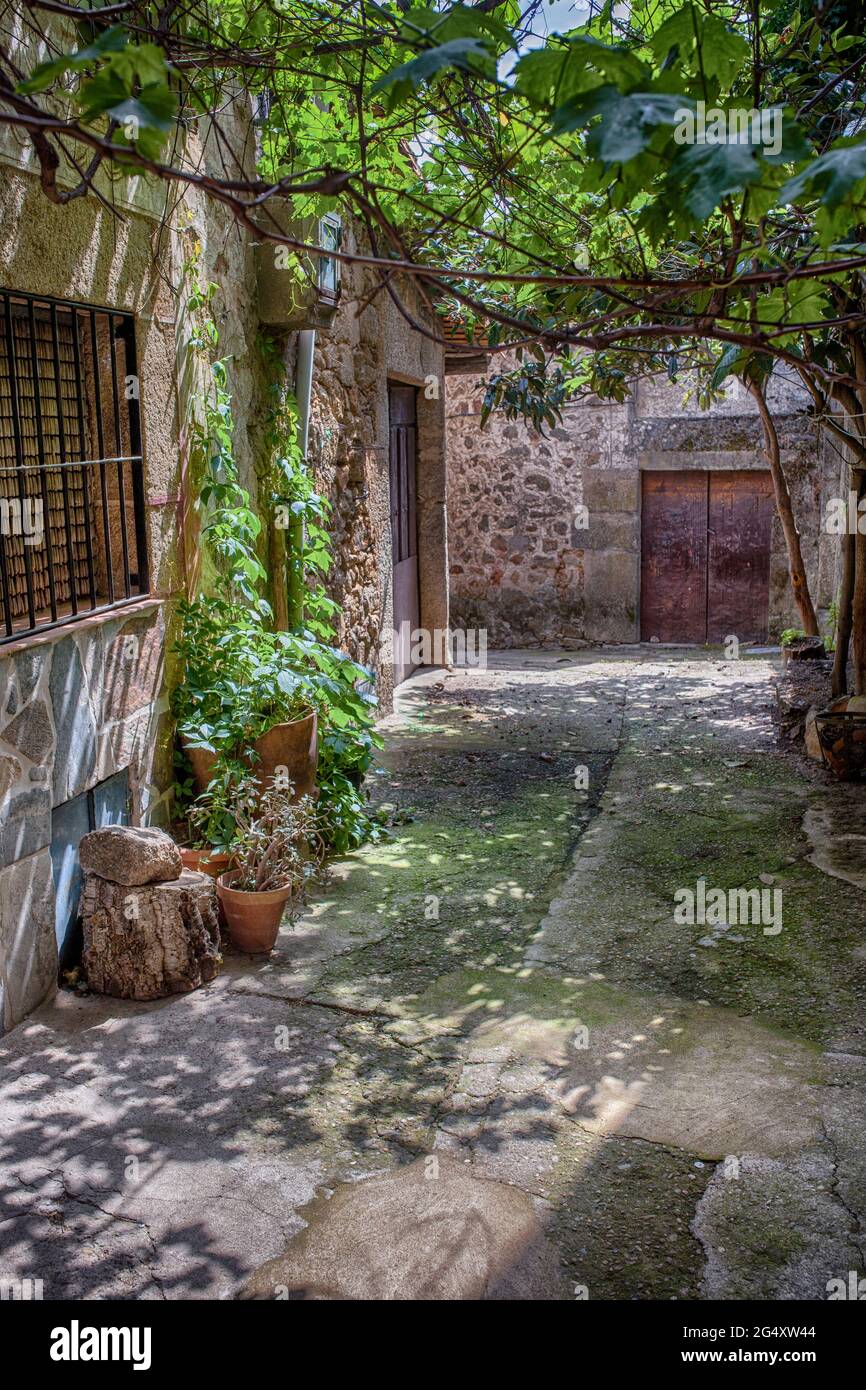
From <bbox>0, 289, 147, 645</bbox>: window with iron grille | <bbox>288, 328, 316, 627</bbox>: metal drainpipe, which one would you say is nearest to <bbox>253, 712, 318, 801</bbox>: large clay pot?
<bbox>0, 289, 147, 645</bbox>: window with iron grille

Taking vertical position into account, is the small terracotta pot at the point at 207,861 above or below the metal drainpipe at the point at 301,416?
below

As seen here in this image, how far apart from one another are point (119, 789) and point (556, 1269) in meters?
2.73

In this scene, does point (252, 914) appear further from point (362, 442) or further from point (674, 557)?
point (674, 557)

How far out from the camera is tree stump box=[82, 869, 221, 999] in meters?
4.19

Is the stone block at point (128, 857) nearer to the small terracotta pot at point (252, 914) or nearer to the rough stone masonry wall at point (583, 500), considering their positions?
the small terracotta pot at point (252, 914)

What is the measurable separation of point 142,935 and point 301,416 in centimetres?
354

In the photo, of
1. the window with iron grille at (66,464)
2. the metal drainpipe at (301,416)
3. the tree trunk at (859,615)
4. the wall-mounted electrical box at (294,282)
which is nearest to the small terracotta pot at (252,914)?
the window with iron grille at (66,464)

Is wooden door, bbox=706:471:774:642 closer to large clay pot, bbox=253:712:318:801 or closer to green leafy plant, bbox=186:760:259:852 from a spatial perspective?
large clay pot, bbox=253:712:318:801

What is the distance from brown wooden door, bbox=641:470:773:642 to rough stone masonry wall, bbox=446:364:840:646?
0.56 ft

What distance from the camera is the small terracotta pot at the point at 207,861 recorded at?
4902mm

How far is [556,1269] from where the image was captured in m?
2.86

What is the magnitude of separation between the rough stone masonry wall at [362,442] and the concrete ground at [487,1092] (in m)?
2.59

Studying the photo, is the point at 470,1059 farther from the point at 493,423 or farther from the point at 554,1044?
the point at 493,423

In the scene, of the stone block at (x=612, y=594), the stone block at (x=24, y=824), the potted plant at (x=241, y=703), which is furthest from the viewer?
the stone block at (x=612, y=594)
